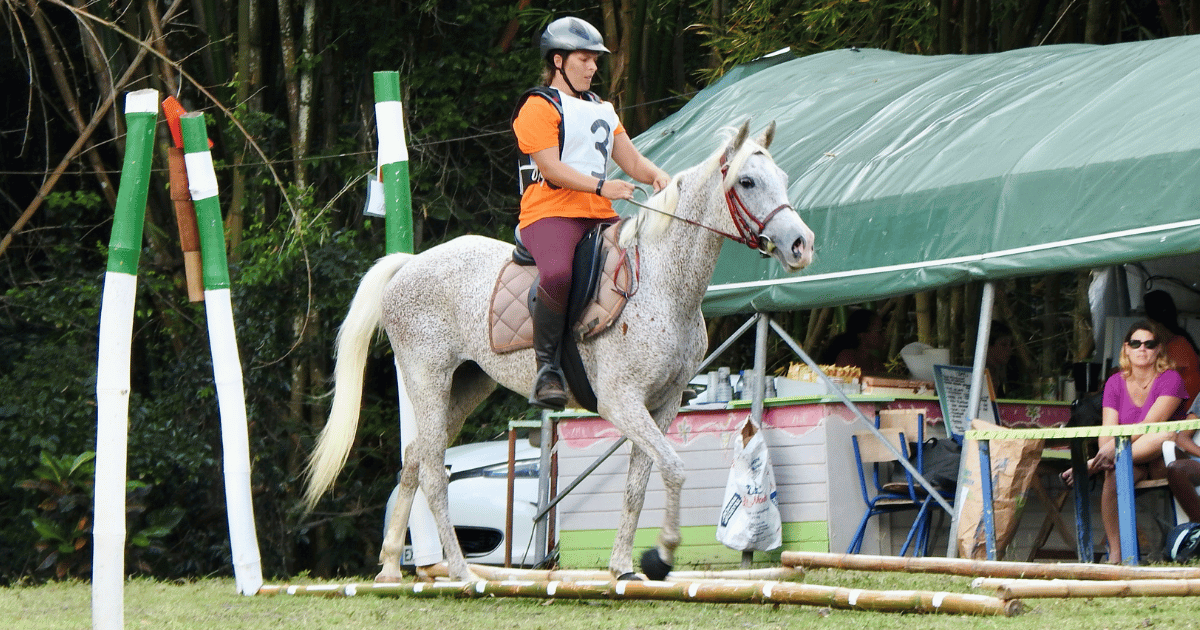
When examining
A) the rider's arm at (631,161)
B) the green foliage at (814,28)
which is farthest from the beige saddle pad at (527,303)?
the green foliage at (814,28)

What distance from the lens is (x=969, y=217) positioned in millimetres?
7613

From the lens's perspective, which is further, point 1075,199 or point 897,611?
point 1075,199

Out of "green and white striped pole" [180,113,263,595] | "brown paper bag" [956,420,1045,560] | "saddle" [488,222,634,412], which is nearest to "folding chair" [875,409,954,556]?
"brown paper bag" [956,420,1045,560]

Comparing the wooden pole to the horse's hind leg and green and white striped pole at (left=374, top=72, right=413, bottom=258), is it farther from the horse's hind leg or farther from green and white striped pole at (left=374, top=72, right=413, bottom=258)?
the horse's hind leg

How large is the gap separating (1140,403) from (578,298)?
3054 millimetres

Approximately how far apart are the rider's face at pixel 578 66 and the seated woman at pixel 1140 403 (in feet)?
9.95

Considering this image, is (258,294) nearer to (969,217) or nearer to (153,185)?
(153,185)

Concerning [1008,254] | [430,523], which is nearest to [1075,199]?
[1008,254]

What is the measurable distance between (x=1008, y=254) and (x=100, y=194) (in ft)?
37.8

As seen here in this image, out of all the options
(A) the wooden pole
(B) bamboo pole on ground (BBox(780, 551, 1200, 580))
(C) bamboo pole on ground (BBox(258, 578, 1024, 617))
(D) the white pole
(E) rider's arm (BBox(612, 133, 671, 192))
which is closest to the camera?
(C) bamboo pole on ground (BBox(258, 578, 1024, 617))

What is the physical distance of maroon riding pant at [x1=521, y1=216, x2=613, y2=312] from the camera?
6.18m

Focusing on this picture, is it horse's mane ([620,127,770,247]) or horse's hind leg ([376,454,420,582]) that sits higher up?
horse's mane ([620,127,770,247])

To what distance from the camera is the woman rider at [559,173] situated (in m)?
6.19

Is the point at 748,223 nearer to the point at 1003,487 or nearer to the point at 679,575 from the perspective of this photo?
the point at 679,575
